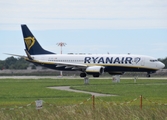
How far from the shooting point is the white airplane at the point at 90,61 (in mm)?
79938

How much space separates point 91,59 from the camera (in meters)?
83.3

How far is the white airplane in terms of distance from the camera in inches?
3147

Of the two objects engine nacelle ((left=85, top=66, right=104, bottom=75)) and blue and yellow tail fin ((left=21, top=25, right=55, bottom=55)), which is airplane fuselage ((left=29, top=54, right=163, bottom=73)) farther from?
blue and yellow tail fin ((left=21, top=25, right=55, bottom=55))

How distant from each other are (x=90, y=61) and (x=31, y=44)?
11592 millimetres

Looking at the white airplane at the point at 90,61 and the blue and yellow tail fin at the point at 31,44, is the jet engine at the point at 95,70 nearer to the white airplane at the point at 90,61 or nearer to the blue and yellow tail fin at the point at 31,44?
the white airplane at the point at 90,61

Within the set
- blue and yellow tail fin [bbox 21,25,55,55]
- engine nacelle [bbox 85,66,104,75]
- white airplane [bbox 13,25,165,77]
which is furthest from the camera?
blue and yellow tail fin [bbox 21,25,55,55]

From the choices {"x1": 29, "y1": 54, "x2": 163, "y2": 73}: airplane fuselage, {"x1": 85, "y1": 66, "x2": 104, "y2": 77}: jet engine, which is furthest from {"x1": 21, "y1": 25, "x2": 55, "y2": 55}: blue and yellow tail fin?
{"x1": 85, "y1": 66, "x2": 104, "y2": 77}: jet engine

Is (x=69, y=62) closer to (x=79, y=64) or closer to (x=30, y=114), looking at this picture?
(x=79, y=64)

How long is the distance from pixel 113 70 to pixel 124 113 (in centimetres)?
5622

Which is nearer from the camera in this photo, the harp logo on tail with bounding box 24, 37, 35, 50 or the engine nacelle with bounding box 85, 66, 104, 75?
the engine nacelle with bounding box 85, 66, 104, 75

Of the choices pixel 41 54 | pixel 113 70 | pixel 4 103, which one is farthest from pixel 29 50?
pixel 4 103

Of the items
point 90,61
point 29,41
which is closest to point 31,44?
point 29,41

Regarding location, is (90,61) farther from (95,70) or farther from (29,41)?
(29,41)

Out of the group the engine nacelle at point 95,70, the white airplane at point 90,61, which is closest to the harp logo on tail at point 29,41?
the white airplane at point 90,61
